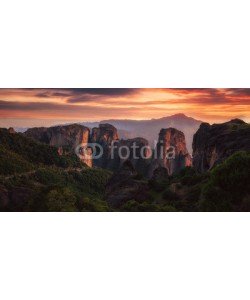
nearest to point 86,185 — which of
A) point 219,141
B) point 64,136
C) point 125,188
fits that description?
point 125,188

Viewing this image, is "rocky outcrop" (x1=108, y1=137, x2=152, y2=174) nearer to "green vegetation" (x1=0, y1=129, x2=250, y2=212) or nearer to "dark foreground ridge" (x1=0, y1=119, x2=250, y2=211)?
"dark foreground ridge" (x1=0, y1=119, x2=250, y2=211)

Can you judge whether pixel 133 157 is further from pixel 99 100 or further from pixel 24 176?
pixel 24 176

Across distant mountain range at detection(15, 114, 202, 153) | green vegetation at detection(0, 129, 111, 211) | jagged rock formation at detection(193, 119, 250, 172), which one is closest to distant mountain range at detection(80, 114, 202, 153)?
distant mountain range at detection(15, 114, 202, 153)

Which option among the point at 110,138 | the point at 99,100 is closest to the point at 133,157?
the point at 110,138

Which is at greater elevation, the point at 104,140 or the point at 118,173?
the point at 104,140

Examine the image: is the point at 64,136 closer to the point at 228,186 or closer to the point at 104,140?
the point at 104,140

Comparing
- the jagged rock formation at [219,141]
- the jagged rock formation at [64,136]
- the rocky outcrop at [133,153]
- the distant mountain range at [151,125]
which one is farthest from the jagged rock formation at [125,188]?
the jagged rock formation at [219,141]
